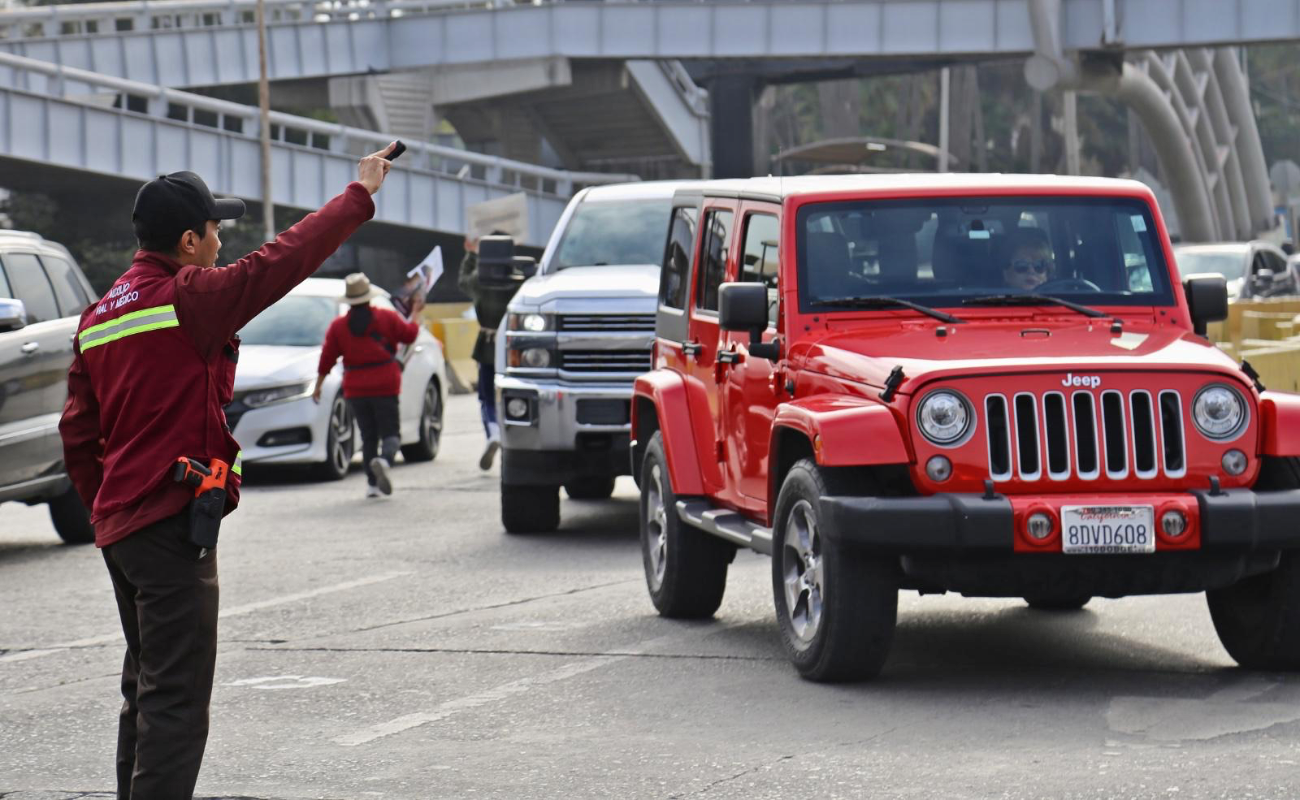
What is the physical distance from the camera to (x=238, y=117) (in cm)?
5112

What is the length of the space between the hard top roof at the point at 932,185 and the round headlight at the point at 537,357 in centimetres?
421

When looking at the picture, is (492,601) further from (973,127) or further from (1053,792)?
(973,127)

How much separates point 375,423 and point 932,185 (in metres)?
8.33

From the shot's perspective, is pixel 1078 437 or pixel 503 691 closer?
pixel 1078 437

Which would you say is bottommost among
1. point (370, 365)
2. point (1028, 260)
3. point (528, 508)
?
point (528, 508)

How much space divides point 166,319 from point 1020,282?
4.19 meters

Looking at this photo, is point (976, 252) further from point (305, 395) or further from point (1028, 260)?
point (305, 395)

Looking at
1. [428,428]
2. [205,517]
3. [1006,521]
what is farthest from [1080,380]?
[428,428]

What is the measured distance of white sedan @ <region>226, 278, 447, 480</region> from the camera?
57.4 feet

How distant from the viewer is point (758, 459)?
8781 mm

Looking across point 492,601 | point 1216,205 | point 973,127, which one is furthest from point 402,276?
point 492,601

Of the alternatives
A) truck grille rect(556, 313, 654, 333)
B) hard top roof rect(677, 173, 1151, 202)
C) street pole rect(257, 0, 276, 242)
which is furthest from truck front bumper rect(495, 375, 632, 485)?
street pole rect(257, 0, 276, 242)

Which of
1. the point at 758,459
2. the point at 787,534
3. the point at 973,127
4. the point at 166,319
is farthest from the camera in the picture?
the point at 973,127

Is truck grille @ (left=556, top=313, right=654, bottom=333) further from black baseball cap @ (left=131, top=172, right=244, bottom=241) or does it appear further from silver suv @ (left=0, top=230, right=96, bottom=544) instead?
black baseball cap @ (left=131, top=172, right=244, bottom=241)
